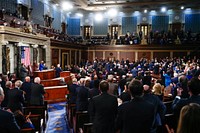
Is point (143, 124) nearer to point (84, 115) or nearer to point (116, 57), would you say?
point (84, 115)

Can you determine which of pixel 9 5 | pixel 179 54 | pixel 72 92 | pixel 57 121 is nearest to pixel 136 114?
pixel 72 92

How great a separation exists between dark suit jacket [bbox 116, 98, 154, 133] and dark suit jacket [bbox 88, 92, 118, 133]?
0.73 m

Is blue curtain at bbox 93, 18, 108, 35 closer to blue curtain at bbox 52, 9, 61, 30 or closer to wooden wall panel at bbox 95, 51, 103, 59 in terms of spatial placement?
wooden wall panel at bbox 95, 51, 103, 59

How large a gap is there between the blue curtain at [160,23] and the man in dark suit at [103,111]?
23700 millimetres

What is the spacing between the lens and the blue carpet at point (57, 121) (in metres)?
6.66

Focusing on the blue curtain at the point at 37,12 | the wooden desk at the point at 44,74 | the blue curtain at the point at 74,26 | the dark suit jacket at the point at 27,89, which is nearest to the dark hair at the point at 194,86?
the dark suit jacket at the point at 27,89

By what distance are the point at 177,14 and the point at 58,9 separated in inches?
522

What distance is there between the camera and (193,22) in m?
25.0

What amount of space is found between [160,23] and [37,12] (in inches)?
543

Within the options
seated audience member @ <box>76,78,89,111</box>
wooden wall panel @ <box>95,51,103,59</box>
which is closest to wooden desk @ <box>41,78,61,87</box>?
seated audience member @ <box>76,78,89,111</box>

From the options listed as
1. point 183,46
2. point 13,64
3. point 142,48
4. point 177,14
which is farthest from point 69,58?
point 177,14

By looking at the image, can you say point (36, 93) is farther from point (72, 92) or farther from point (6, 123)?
point (6, 123)

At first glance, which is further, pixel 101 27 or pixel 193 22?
pixel 101 27

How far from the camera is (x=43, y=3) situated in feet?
69.1
